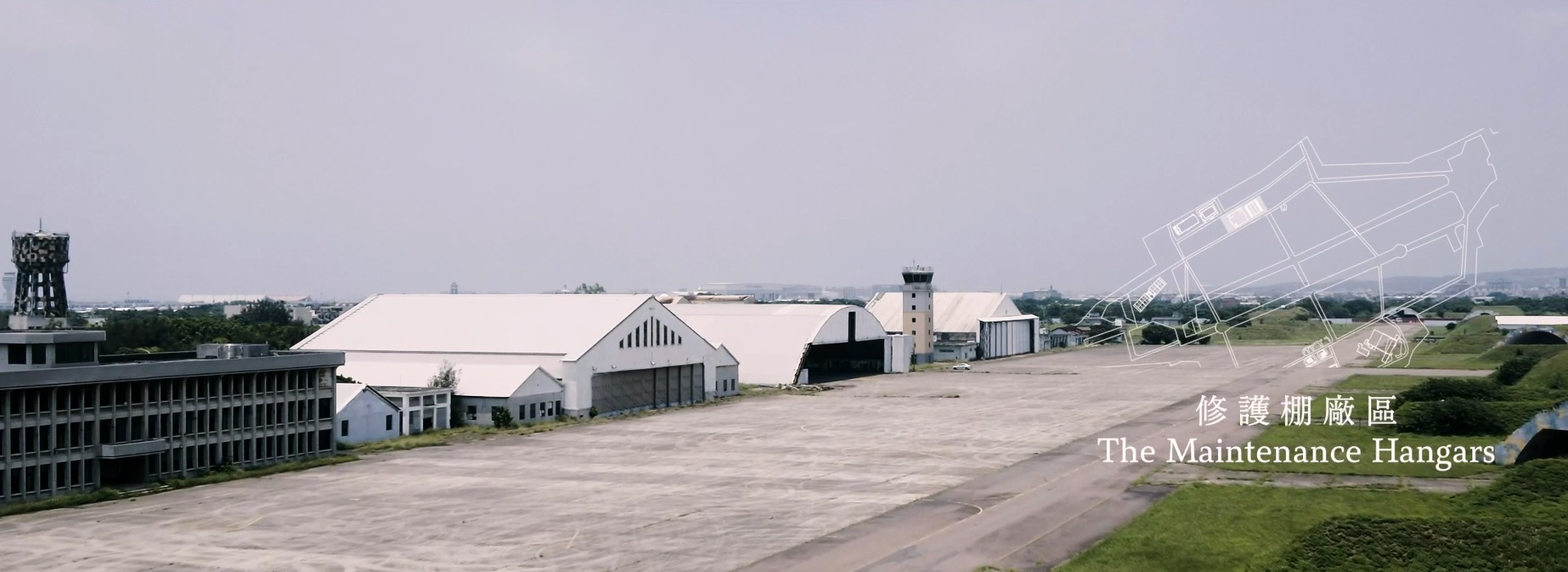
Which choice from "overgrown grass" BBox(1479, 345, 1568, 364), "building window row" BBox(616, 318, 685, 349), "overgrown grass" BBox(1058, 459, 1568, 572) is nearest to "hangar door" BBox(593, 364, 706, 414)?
"building window row" BBox(616, 318, 685, 349)

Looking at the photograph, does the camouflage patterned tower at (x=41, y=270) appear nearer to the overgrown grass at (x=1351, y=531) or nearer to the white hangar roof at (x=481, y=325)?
the white hangar roof at (x=481, y=325)

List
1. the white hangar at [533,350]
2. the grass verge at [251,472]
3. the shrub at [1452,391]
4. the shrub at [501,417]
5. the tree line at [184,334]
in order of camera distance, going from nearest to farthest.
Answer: the grass verge at [251,472] < the shrub at [501,417] < the shrub at [1452,391] < the white hangar at [533,350] < the tree line at [184,334]

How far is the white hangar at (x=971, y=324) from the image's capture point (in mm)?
129125

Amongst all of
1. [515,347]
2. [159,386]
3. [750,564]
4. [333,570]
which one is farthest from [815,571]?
[515,347]

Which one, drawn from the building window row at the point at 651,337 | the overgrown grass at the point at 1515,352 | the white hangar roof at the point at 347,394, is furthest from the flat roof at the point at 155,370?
the overgrown grass at the point at 1515,352

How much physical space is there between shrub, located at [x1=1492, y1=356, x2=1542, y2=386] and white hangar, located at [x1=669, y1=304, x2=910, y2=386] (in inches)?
1882

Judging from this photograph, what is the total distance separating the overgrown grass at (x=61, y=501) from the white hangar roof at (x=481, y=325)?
29071 millimetres

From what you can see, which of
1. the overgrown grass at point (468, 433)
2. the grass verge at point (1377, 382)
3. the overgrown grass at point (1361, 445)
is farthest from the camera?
the grass verge at point (1377, 382)

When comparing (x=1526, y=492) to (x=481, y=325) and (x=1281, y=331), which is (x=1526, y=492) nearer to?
(x=481, y=325)

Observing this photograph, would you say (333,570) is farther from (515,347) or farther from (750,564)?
(515,347)

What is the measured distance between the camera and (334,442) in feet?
165

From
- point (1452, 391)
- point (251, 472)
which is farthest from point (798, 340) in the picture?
point (251, 472)

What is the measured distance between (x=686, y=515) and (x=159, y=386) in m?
20.2

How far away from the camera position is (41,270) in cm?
9988
